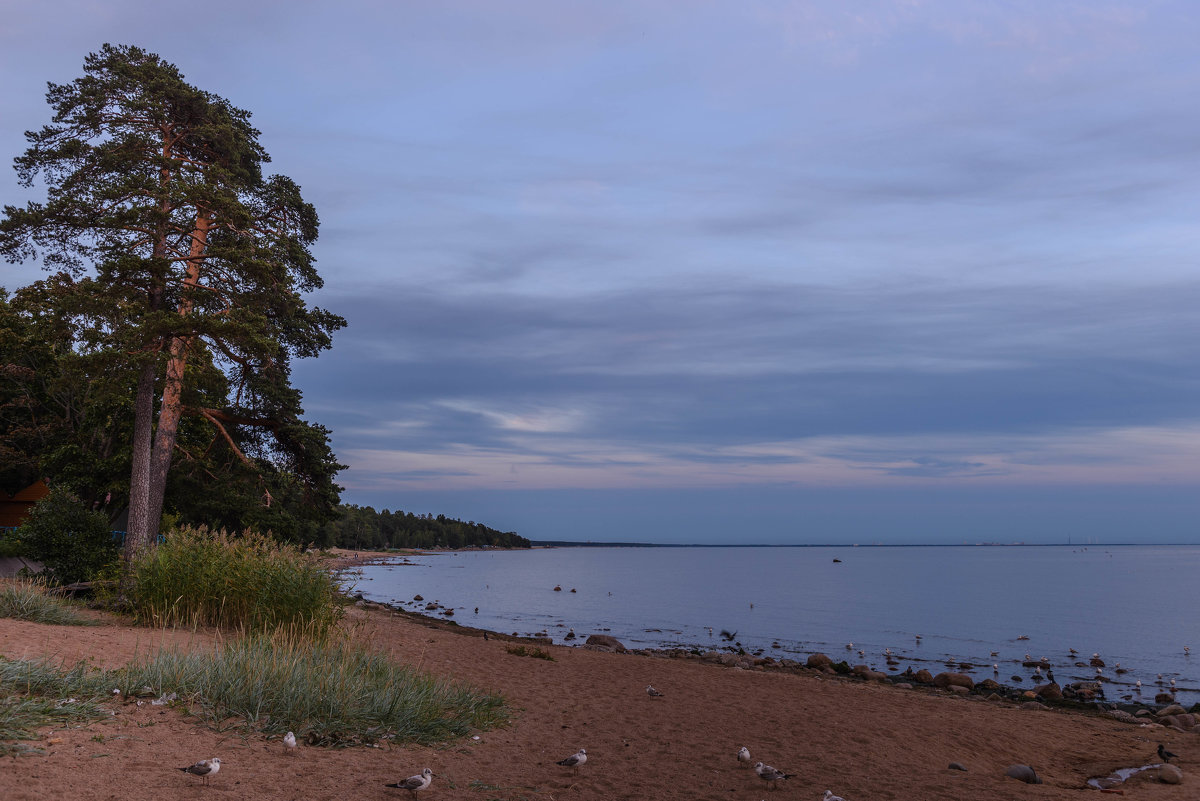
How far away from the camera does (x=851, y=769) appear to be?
8289 mm

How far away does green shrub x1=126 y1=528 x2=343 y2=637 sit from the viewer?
11.4 meters

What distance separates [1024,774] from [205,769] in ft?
29.0

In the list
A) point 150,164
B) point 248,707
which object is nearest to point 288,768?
point 248,707

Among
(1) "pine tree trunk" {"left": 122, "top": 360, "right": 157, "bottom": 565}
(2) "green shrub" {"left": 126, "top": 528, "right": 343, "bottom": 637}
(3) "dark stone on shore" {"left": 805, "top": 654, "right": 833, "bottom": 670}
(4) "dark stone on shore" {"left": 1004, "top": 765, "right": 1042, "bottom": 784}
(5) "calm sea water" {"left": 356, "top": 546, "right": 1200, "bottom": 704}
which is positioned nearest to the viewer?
(4) "dark stone on shore" {"left": 1004, "top": 765, "right": 1042, "bottom": 784}

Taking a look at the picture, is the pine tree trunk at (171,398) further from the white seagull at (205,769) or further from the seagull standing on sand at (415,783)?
the seagull standing on sand at (415,783)

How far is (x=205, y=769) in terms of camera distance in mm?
5348

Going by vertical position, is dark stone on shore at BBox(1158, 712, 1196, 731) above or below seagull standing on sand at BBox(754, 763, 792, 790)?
below

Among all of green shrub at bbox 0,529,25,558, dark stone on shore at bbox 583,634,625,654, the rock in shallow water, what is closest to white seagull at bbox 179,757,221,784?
the rock in shallow water

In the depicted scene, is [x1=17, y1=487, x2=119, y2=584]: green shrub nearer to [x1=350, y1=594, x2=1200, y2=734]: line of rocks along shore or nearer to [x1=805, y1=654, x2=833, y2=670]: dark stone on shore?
[x1=350, y1=594, x2=1200, y2=734]: line of rocks along shore

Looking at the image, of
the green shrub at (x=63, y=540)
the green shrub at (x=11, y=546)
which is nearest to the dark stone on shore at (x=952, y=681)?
the green shrub at (x=63, y=540)

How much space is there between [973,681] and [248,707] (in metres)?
19.4

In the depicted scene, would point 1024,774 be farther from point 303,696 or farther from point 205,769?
point 205,769

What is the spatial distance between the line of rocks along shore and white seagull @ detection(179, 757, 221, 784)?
8691 mm

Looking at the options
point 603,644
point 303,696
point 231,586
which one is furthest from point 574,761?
point 603,644
